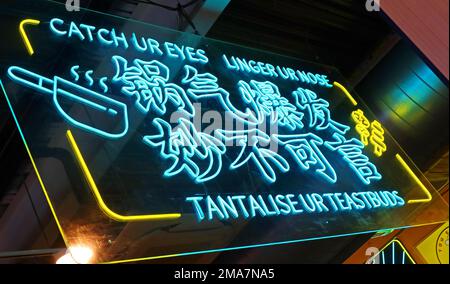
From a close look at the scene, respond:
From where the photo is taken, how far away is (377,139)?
9.88ft

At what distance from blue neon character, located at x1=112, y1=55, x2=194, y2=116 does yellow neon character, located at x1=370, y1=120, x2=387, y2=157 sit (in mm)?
1376

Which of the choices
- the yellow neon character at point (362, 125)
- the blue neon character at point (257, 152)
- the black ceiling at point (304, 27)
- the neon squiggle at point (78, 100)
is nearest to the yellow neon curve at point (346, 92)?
the yellow neon character at point (362, 125)

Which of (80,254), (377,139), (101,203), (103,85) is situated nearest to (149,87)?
(103,85)

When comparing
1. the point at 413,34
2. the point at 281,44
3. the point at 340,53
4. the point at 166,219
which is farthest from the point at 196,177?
the point at 340,53

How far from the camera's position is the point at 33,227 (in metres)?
4.21

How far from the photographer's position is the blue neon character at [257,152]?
2244 mm

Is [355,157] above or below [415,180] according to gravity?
above

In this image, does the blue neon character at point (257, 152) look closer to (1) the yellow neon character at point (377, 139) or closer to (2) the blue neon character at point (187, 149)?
(2) the blue neon character at point (187, 149)

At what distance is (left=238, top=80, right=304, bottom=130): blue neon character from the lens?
8.30 ft

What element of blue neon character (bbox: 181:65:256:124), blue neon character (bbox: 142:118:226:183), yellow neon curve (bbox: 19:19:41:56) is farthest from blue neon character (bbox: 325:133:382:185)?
yellow neon curve (bbox: 19:19:41:56)

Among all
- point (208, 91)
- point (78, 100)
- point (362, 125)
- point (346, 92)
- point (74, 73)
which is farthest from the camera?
point (346, 92)

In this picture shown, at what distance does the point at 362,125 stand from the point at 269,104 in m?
0.80

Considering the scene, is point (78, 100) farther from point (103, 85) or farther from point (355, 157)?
point (355, 157)

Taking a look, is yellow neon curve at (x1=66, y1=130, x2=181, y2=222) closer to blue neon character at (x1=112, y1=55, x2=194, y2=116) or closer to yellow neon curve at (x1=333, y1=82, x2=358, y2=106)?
blue neon character at (x1=112, y1=55, x2=194, y2=116)
